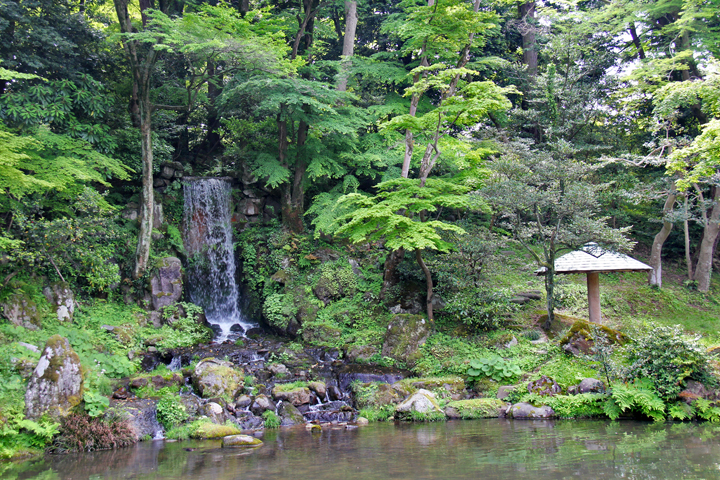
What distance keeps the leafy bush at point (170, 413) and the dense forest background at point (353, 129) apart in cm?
497

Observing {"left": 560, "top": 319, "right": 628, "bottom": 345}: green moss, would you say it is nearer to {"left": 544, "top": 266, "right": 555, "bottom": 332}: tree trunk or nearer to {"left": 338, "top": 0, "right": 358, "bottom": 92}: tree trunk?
{"left": 544, "top": 266, "right": 555, "bottom": 332}: tree trunk

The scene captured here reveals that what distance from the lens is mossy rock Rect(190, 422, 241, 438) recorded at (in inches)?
312

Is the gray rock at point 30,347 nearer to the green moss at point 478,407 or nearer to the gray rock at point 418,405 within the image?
the gray rock at point 418,405

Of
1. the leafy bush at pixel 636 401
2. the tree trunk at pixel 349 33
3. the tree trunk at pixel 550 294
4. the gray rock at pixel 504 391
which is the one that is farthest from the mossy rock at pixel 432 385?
the tree trunk at pixel 349 33

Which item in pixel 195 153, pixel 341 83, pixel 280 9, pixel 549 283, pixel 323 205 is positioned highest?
pixel 280 9

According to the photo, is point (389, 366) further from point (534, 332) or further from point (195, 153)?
point (195, 153)

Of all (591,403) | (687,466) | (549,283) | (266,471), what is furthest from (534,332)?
(266,471)

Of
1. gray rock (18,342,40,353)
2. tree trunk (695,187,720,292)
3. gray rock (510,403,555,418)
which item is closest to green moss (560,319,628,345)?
gray rock (510,403,555,418)

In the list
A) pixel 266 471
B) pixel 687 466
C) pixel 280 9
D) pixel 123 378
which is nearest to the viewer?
pixel 687 466

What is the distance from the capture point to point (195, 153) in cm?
1952

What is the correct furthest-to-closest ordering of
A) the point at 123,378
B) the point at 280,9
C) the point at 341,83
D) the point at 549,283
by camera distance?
the point at 280,9 → the point at 341,83 → the point at 549,283 → the point at 123,378

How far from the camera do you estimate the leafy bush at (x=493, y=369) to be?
9406 millimetres

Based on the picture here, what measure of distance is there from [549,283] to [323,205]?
7851mm

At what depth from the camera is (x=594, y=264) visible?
10391 mm
